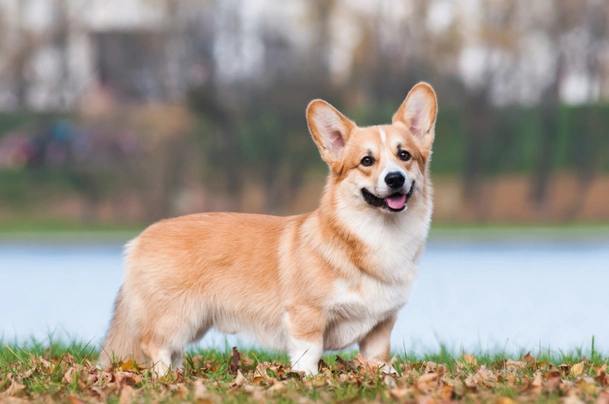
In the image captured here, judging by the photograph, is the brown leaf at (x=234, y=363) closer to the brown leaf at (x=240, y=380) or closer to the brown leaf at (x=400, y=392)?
the brown leaf at (x=240, y=380)

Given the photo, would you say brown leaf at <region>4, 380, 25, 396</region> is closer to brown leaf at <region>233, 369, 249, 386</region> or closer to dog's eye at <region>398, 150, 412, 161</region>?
brown leaf at <region>233, 369, 249, 386</region>

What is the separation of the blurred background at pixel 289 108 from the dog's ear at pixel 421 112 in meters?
14.6

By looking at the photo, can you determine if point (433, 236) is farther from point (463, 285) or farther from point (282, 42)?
point (282, 42)

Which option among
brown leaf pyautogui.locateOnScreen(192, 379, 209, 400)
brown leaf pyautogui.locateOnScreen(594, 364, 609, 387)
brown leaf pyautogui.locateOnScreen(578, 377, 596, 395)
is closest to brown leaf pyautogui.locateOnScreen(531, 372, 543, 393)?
brown leaf pyautogui.locateOnScreen(578, 377, 596, 395)

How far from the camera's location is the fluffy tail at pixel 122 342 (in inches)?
175

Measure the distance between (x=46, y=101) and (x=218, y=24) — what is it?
16.5 ft

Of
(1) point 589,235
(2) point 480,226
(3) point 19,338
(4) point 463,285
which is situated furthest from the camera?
(2) point 480,226

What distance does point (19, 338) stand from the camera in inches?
220

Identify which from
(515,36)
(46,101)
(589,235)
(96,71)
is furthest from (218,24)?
(589,235)

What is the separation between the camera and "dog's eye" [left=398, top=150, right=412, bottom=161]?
395cm

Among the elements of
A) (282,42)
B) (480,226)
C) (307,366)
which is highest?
(282,42)

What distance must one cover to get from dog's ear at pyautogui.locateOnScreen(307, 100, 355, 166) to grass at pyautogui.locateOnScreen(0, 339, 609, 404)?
1.09 metres

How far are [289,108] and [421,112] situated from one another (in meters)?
15.5

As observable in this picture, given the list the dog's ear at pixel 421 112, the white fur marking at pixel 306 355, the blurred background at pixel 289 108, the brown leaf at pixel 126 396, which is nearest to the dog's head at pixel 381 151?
the dog's ear at pixel 421 112
